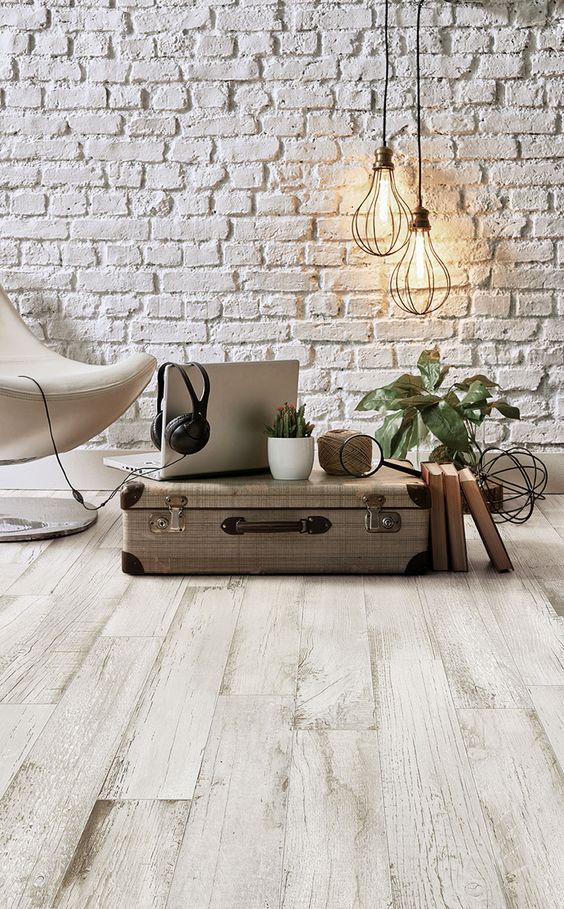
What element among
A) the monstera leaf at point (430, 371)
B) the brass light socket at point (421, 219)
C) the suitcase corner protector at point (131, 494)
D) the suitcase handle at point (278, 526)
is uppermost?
the brass light socket at point (421, 219)

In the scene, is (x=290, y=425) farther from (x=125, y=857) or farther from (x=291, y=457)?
(x=125, y=857)

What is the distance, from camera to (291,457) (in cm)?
251

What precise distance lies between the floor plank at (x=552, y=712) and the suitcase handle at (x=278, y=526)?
86 cm

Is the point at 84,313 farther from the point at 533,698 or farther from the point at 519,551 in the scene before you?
the point at 533,698

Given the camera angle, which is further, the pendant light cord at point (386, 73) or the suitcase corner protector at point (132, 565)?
the pendant light cord at point (386, 73)

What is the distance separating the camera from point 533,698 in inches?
65.0

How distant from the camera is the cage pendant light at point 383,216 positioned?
3.64m

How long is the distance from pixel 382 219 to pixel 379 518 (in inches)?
63.7

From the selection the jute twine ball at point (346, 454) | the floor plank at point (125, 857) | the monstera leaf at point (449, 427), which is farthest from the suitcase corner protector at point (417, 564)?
the floor plank at point (125, 857)

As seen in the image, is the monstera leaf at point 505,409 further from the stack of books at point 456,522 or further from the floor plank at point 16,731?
the floor plank at point 16,731

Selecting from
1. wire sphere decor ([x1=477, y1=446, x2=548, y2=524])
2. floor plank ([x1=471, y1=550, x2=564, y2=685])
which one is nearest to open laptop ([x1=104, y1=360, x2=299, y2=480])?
floor plank ([x1=471, y1=550, x2=564, y2=685])

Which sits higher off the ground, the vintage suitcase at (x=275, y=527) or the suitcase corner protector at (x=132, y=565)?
the vintage suitcase at (x=275, y=527)

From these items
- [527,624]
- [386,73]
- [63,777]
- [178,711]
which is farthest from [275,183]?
[63,777]

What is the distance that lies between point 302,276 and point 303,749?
2.56 metres
